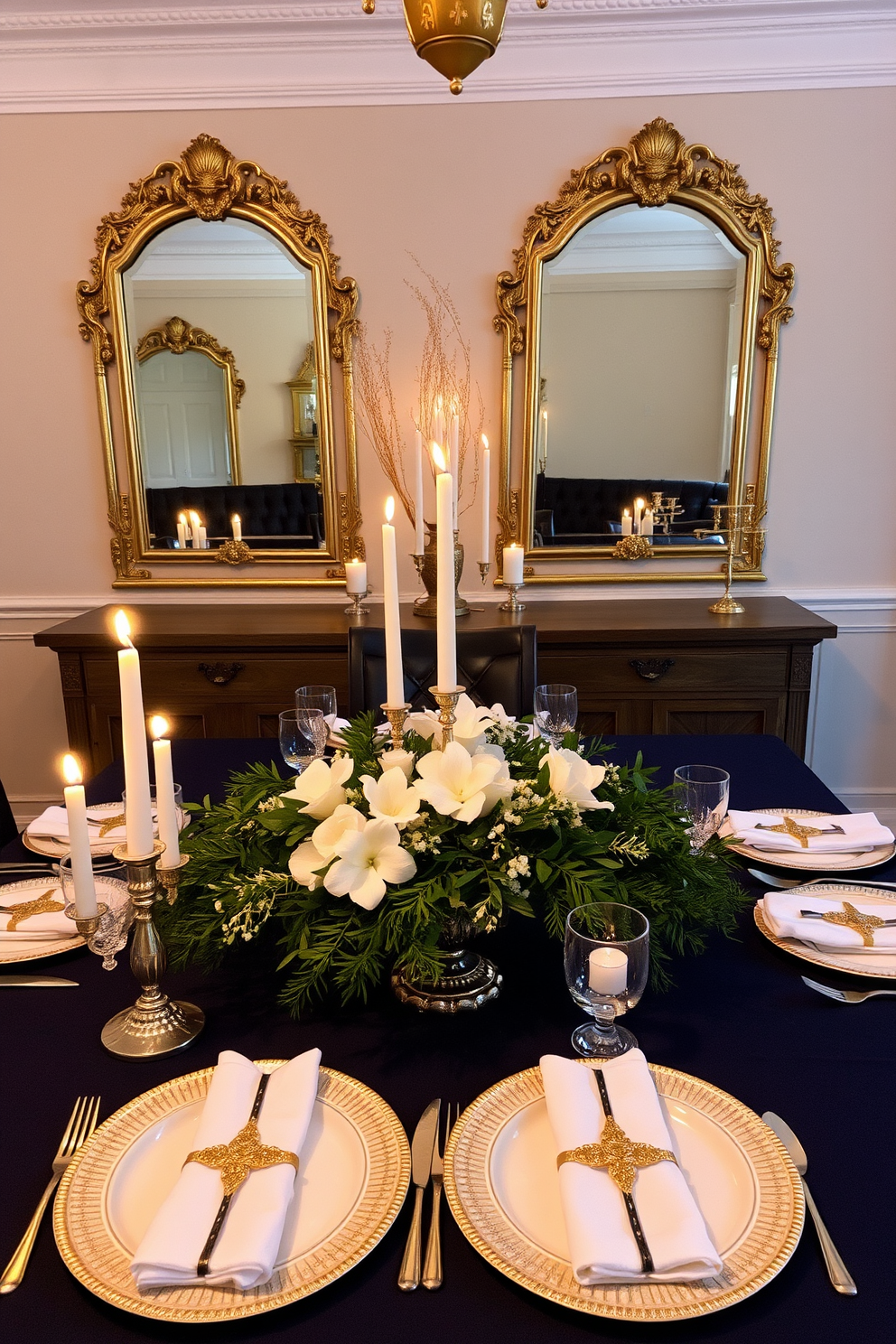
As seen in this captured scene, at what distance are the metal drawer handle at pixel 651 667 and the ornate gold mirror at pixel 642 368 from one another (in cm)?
48

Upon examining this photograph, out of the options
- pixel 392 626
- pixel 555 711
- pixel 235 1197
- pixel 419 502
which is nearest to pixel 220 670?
pixel 419 502

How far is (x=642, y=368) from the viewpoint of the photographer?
113 inches

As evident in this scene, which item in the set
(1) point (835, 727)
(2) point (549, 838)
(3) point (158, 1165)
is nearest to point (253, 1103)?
(3) point (158, 1165)

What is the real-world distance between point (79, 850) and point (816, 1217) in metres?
0.71

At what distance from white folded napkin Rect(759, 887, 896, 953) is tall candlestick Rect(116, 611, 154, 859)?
744 millimetres

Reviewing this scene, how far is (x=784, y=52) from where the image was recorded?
266cm

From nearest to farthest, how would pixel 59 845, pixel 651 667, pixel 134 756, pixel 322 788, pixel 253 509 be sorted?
pixel 134 756
pixel 322 788
pixel 59 845
pixel 651 667
pixel 253 509

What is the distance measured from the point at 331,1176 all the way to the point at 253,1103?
0.10 meters

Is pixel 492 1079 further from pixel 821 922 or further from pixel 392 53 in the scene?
pixel 392 53

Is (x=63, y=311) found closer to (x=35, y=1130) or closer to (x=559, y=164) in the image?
(x=559, y=164)

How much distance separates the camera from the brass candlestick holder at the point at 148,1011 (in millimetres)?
892

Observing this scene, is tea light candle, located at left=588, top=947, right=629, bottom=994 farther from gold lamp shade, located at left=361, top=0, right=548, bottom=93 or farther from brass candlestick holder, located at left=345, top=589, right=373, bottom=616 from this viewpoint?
brass candlestick holder, located at left=345, top=589, right=373, bottom=616

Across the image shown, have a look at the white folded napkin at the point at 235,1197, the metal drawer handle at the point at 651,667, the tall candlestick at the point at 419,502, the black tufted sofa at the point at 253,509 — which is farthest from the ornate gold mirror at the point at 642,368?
the white folded napkin at the point at 235,1197

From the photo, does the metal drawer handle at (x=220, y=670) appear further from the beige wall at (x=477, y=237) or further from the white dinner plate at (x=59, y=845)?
the white dinner plate at (x=59, y=845)
